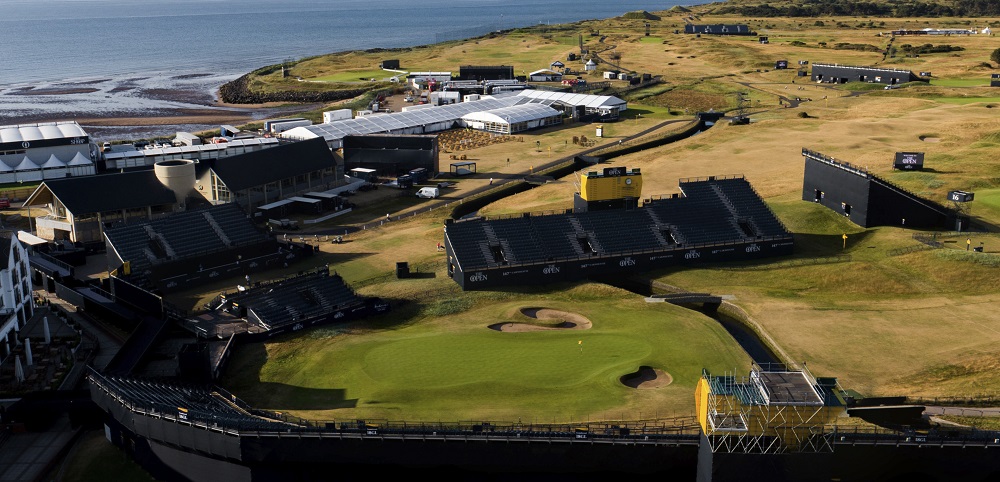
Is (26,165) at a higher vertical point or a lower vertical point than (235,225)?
higher

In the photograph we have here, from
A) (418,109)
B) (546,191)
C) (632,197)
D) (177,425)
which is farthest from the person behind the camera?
(418,109)

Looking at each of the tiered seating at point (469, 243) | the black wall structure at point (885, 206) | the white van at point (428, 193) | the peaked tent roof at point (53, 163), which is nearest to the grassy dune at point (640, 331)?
the black wall structure at point (885, 206)

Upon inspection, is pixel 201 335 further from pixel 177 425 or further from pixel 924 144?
pixel 924 144

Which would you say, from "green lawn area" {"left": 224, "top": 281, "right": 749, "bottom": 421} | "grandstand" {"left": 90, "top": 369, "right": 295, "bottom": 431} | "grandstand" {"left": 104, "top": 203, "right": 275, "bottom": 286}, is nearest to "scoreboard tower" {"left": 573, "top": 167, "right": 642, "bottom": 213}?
"green lawn area" {"left": 224, "top": 281, "right": 749, "bottom": 421}

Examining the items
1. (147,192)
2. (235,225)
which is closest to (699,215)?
(235,225)

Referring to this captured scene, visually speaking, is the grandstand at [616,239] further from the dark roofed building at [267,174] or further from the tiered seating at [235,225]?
the dark roofed building at [267,174]

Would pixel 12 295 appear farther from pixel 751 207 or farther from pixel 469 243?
pixel 751 207

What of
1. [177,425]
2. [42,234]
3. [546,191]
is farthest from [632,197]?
[42,234]
